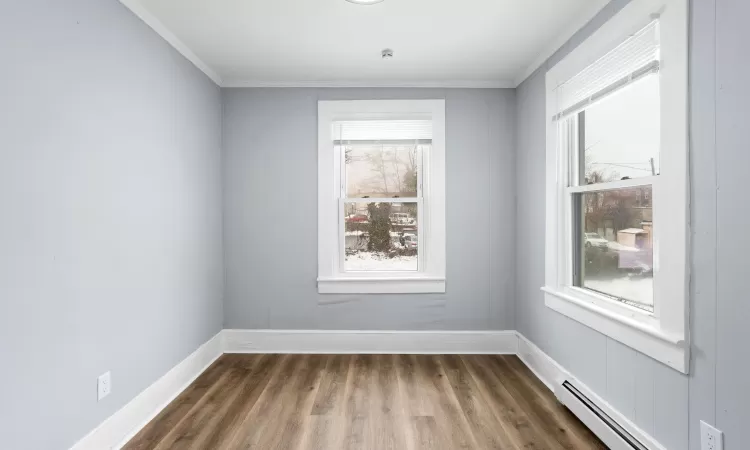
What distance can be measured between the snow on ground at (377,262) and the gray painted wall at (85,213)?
1496 millimetres

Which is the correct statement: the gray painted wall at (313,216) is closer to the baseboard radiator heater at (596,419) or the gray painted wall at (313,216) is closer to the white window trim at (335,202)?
the white window trim at (335,202)

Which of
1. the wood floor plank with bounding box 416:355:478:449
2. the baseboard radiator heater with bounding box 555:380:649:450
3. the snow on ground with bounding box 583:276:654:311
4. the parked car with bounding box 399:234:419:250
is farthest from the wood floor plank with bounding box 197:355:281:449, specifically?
the snow on ground with bounding box 583:276:654:311

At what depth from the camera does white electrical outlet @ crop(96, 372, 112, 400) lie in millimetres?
2125

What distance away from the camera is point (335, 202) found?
386 centimetres

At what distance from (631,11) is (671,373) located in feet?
5.93

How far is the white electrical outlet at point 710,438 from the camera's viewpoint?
1.62m

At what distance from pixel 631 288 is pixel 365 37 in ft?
7.69

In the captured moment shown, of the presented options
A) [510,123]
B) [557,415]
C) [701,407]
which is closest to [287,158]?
[510,123]

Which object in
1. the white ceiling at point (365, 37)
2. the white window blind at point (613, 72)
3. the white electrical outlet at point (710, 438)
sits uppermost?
the white ceiling at point (365, 37)

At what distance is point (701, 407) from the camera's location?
5.60 feet

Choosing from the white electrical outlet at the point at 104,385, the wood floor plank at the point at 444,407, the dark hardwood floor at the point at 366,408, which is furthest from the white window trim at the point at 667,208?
the white electrical outlet at the point at 104,385

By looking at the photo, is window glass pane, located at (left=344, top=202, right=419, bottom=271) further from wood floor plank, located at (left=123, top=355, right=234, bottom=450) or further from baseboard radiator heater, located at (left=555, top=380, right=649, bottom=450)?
baseboard radiator heater, located at (left=555, top=380, right=649, bottom=450)

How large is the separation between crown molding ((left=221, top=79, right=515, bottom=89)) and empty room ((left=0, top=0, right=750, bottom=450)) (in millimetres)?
22

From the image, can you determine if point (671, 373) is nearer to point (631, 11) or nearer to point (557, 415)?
point (557, 415)
